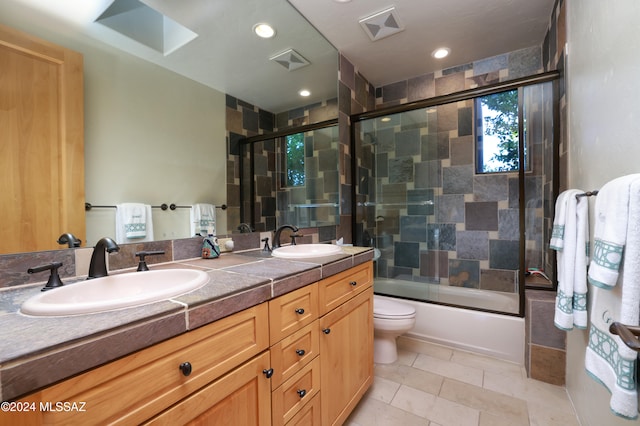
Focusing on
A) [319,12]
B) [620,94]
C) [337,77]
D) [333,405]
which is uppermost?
[319,12]

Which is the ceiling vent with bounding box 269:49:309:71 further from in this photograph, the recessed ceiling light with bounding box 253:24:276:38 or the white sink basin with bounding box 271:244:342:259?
the white sink basin with bounding box 271:244:342:259

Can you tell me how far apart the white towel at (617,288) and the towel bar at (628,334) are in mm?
107

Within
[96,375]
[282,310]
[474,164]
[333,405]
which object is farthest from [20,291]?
[474,164]

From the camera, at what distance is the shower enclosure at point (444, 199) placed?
255cm

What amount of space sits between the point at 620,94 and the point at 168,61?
1887 mm

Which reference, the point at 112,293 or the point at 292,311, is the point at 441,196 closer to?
the point at 292,311

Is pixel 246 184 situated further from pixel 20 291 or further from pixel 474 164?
pixel 474 164

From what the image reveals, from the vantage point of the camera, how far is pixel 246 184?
1677mm

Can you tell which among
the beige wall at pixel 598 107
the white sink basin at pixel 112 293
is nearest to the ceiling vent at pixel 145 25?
the white sink basin at pixel 112 293

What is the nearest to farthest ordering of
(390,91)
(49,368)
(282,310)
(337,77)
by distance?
(49,368) → (282,310) → (337,77) → (390,91)

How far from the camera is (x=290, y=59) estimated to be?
1979 mm

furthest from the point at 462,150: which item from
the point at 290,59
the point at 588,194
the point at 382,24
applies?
the point at 290,59

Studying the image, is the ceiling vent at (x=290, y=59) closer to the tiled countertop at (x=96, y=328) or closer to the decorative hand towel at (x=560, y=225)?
the tiled countertop at (x=96, y=328)

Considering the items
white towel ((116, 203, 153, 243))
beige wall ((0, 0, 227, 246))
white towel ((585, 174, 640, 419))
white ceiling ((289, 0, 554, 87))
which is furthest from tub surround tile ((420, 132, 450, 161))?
white towel ((116, 203, 153, 243))
